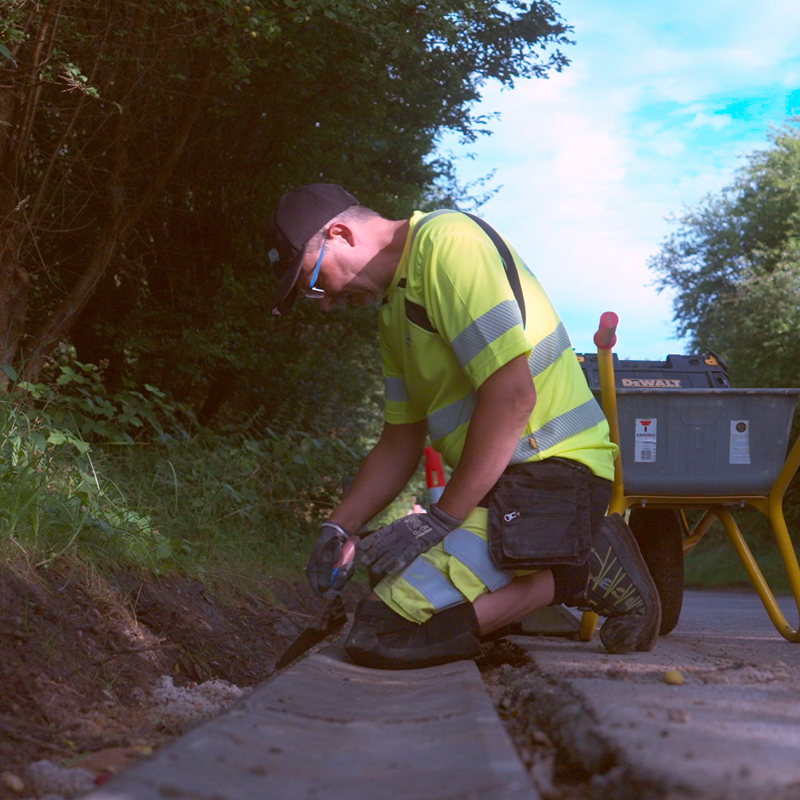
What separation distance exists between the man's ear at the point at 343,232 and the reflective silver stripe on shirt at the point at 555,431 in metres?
0.94

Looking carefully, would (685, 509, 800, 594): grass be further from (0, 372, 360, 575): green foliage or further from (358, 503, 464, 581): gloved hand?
(358, 503, 464, 581): gloved hand

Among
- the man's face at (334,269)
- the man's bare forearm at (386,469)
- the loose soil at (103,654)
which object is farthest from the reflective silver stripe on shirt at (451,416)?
the loose soil at (103,654)

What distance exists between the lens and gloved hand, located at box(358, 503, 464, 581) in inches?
130

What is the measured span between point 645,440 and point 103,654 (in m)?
2.63

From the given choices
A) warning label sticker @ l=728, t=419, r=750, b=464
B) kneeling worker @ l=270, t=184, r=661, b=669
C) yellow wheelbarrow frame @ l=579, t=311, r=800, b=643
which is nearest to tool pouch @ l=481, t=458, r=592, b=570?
kneeling worker @ l=270, t=184, r=661, b=669

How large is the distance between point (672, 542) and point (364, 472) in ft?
5.79

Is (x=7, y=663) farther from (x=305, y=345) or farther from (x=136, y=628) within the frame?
(x=305, y=345)

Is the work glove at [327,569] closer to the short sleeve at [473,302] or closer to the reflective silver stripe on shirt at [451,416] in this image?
the reflective silver stripe on shirt at [451,416]

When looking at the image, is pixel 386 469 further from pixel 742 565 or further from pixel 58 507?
pixel 742 565

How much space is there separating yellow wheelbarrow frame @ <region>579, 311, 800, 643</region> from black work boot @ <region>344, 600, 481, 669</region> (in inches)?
41.4

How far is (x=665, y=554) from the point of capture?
484 centimetres

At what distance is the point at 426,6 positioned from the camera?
7.96 m

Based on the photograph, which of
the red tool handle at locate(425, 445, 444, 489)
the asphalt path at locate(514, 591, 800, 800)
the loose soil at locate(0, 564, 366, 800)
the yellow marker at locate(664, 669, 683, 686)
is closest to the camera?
the asphalt path at locate(514, 591, 800, 800)

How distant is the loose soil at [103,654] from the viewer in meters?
2.49
